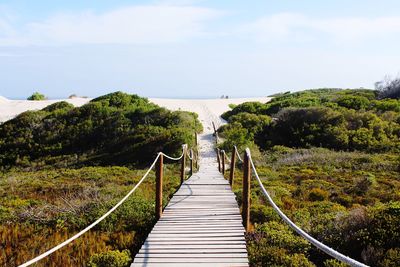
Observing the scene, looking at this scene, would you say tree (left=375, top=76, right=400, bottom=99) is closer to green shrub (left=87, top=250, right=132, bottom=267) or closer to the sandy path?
the sandy path

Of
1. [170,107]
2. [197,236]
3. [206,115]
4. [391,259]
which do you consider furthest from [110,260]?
[170,107]

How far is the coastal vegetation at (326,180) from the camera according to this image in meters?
6.84

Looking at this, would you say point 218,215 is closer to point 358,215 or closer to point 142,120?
point 358,215

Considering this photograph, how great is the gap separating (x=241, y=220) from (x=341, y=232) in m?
1.80

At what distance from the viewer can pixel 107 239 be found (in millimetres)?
7785

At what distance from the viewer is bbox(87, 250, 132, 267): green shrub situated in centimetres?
636

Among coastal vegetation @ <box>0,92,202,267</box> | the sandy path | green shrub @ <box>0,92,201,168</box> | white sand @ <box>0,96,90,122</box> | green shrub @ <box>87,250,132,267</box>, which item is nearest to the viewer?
green shrub @ <box>87,250,132,267</box>

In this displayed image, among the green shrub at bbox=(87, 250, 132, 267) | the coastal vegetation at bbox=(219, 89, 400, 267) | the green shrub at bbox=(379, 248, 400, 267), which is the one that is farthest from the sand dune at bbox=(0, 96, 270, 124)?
the green shrub at bbox=(379, 248, 400, 267)

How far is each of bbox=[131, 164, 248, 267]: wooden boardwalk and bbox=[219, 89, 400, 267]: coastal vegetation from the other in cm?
39

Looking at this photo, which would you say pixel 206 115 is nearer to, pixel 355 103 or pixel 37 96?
pixel 355 103

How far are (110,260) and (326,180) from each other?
12422 mm

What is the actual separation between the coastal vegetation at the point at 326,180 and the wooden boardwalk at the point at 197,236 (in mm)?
387

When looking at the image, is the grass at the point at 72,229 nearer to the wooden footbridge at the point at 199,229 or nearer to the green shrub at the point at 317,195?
the wooden footbridge at the point at 199,229

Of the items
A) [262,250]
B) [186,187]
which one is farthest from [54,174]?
[262,250]
